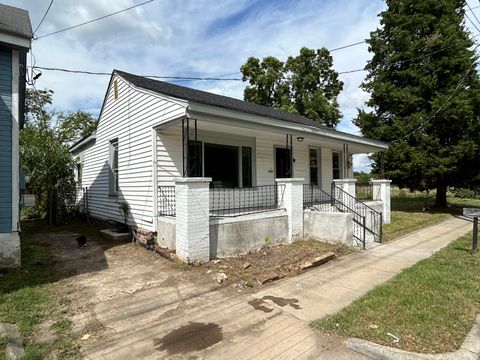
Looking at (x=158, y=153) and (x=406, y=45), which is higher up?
(x=406, y=45)

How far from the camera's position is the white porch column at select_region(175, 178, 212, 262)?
5883 mm

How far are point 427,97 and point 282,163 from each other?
10.8 meters

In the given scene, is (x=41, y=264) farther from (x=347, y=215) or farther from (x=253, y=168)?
(x=347, y=215)

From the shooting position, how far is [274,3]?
10414 mm

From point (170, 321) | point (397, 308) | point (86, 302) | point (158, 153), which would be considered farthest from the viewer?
point (158, 153)

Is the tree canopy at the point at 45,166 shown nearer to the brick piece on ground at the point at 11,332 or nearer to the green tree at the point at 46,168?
the green tree at the point at 46,168

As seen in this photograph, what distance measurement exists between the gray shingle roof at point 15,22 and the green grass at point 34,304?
4481 millimetres

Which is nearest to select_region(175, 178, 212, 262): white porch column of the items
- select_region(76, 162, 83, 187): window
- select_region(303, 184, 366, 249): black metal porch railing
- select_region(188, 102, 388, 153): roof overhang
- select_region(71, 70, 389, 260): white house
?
select_region(71, 70, 389, 260): white house

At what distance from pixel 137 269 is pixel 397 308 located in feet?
15.2

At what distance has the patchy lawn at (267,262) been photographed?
219 inches

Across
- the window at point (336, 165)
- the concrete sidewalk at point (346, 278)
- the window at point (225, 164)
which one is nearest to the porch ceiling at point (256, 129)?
the window at point (225, 164)

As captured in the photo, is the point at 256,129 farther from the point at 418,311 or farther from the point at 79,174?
the point at 79,174

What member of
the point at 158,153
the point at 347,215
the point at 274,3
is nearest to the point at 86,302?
the point at 158,153

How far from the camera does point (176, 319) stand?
3.89 m
